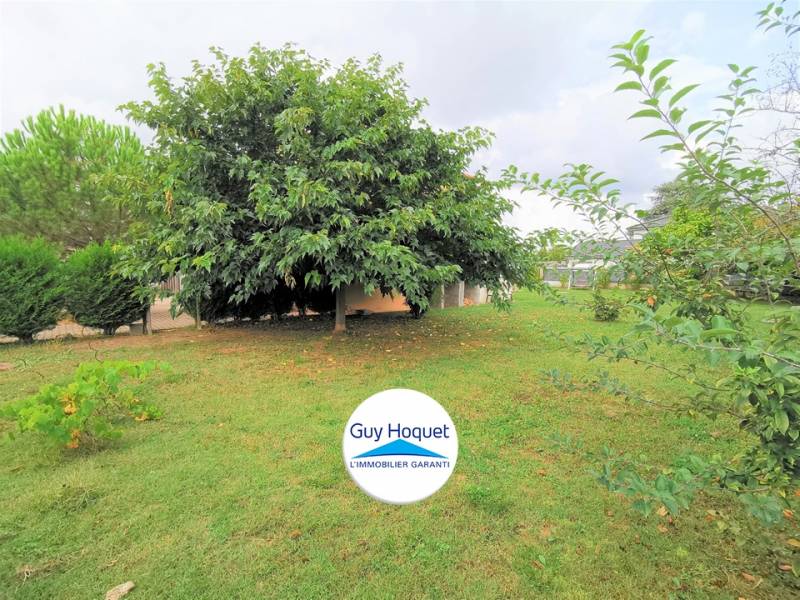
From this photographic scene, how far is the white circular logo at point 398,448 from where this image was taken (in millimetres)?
2215

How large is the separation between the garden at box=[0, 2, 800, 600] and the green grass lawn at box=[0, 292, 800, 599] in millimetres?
17

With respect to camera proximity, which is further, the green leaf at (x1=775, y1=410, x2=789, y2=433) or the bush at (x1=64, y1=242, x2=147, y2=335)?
the bush at (x1=64, y1=242, x2=147, y2=335)

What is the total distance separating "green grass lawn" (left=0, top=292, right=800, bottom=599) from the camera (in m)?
1.79

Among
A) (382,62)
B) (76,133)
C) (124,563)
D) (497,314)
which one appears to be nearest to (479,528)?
(124,563)

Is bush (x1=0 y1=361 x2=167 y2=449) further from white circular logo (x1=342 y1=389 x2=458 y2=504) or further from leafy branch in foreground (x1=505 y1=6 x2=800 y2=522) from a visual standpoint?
leafy branch in foreground (x1=505 y1=6 x2=800 y2=522)

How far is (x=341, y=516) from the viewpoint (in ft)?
7.32

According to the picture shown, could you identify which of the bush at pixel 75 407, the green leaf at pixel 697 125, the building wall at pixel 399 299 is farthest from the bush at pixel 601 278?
the building wall at pixel 399 299

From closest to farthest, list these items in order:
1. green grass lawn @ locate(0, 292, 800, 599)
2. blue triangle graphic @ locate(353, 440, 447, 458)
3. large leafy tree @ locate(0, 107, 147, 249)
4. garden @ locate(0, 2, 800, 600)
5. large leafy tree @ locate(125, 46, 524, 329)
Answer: garden @ locate(0, 2, 800, 600)
green grass lawn @ locate(0, 292, 800, 599)
blue triangle graphic @ locate(353, 440, 447, 458)
large leafy tree @ locate(125, 46, 524, 329)
large leafy tree @ locate(0, 107, 147, 249)

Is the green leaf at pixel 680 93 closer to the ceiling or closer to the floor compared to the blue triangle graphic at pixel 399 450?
closer to the ceiling

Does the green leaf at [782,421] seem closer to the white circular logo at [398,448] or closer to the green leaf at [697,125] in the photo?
the green leaf at [697,125]

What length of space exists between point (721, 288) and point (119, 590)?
3014 millimetres

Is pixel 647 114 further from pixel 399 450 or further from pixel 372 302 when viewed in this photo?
pixel 372 302

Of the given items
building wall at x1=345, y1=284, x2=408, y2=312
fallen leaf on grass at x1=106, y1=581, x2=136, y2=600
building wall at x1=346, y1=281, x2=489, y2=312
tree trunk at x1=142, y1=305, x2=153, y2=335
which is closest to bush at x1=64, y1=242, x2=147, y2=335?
tree trunk at x1=142, y1=305, x2=153, y2=335

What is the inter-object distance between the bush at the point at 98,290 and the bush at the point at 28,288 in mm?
198
